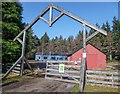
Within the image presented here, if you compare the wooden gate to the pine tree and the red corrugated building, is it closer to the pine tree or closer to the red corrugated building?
the pine tree

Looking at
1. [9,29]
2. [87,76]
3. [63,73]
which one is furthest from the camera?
[9,29]

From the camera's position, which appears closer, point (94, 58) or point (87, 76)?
point (87, 76)

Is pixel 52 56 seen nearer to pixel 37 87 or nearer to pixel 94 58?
pixel 94 58

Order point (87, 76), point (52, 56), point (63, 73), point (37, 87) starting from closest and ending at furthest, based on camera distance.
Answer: point (37, 87)
point (87, 76)
point (63, 73)
point (52, 56)

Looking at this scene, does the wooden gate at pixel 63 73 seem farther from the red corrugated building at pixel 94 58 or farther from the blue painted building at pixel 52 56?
the blue painted building at pixel 52 56

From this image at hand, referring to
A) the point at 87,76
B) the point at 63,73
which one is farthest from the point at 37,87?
the point at 63,73

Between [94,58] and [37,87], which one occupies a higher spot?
[94,58]

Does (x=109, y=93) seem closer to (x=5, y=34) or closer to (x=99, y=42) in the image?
(x=5, y=34)

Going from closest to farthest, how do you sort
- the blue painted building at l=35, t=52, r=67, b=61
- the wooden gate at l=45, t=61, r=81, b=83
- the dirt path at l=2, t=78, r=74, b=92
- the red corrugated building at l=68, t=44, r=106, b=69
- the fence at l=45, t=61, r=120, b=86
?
the dirt path at l=2, t=78, r=74, b=92
the fence at l=45, t=61, r=120, b=86
the wooden gate at l=45, t=61, r=81, b=83
the red corrugated building at l=68, t=44, r=106, b=69
the blue painted building at l=35, t=52, r=67, b=61

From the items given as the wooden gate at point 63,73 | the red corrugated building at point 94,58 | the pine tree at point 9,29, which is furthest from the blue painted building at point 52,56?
Answer: the wooden gate at point 63,73

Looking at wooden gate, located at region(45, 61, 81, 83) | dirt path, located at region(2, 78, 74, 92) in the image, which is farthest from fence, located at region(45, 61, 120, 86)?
dirt path, located at region(2, 78, 74, 92)

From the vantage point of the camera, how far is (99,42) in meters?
75.8

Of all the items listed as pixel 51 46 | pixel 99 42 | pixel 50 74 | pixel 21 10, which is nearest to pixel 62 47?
pixel 51 46

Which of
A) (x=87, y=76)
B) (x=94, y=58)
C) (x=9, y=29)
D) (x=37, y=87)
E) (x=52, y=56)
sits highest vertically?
(x=9, y=29)
